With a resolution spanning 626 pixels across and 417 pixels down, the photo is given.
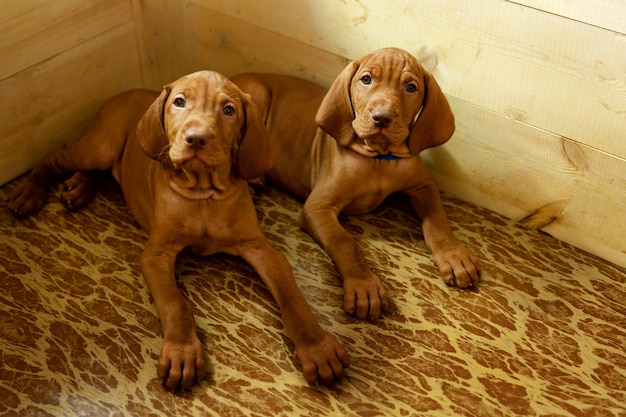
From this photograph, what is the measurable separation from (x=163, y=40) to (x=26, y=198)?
3.18 ft

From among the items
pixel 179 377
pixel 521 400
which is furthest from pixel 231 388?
pixel 521 400

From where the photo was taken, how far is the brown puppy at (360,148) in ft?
9.07

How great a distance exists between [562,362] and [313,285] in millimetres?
891

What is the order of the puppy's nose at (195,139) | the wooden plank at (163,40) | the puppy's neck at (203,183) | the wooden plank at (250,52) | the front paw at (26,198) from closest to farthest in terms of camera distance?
1. the puppy's nose at (195,139)
2. the puppy's neck at (203,183)
3. the front paw at (26,198)
4. the wooden plank at (250,52)
5. the wooden plank at (163,40)

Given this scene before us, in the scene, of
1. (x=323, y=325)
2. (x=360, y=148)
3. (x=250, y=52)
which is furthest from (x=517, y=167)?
(x=250, y=52)

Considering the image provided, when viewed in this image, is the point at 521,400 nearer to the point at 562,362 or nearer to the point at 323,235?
the point at 562,362

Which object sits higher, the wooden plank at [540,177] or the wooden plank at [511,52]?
the wooden plank at [511,52]

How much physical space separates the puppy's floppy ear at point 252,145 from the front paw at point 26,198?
966mm

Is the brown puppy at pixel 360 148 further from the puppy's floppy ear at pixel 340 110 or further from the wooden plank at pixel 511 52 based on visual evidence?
the wooden plank at pixel 511 52

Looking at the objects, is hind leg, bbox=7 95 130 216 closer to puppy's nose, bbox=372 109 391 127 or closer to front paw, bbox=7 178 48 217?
front paw, bbox=7 178 48 217

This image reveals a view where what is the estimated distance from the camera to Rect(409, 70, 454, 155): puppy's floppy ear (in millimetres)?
2826

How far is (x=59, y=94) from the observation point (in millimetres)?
3322

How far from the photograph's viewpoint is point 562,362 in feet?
8.68

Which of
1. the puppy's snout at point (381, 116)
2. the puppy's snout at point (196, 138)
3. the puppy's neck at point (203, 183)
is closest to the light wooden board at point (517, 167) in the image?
the puppy's snout at point (381, 116)
